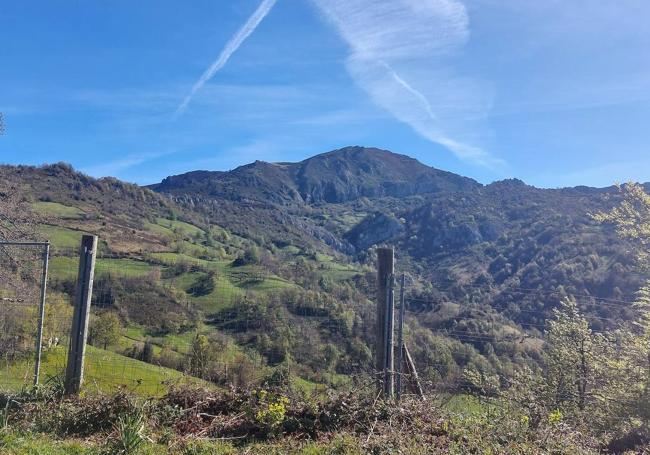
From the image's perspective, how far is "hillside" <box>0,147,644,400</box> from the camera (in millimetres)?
16750

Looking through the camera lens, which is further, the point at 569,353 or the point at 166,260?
the point at 166,260

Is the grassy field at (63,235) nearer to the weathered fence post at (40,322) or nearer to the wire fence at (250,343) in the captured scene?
the wire fence at (250,343)

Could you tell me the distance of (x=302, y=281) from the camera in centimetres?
7481

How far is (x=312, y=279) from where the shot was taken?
79188mm

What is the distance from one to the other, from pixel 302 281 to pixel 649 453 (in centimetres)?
6914

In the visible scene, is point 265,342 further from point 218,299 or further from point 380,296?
point 218,299

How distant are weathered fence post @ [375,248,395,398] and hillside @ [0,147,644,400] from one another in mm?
563

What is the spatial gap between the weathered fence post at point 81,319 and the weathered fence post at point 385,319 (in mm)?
3953

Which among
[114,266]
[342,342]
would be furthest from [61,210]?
[342,342]

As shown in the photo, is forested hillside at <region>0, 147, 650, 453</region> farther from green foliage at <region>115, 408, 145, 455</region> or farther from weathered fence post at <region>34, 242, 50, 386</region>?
weathered fence post at <region>34, 242, 50, 386</region>

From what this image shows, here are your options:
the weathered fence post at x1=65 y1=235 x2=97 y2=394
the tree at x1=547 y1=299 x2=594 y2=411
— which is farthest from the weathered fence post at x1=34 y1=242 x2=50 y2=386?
the tree at x1=547 y1=299 x2=594 y2=411

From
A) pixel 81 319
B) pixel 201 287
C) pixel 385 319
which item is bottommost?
pixel 201 287

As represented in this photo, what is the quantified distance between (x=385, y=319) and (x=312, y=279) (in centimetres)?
7274

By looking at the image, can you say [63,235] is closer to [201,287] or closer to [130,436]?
[201,287]
